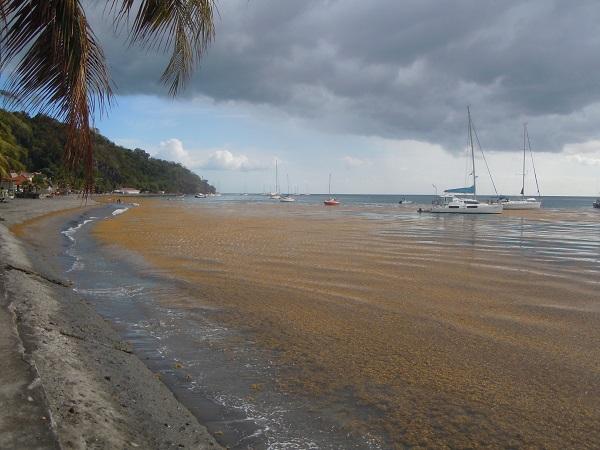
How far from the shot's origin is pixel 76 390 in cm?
436

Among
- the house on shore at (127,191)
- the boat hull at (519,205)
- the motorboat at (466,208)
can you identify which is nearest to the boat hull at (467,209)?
the motorboat at (466,208)

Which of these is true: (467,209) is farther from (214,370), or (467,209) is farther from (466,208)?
(214,370)

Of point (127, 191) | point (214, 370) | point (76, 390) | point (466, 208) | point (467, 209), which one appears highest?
point (127, 191)

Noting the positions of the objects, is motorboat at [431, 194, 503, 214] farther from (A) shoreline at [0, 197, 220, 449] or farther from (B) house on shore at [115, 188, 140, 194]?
(B) house on shore at [115, 188, 140, 194]

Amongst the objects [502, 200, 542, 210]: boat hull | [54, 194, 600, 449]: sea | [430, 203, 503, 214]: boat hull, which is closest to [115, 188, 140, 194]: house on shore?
[502, 200, 542, 210]: boat hull

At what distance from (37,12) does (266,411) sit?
4290mm

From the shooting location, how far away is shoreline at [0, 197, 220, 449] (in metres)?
3.42

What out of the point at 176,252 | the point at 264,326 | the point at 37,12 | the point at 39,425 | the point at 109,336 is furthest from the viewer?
the point at 176,252

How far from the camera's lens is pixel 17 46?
4059mm

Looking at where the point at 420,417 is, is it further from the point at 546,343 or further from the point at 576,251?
the point at 576,251

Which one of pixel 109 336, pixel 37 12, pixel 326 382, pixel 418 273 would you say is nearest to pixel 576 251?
pixel 418 273

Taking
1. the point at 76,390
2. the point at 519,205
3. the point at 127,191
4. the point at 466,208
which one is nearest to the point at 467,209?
the point at 466,208

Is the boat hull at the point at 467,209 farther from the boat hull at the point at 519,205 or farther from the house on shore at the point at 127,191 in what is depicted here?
the house on shore at the point at 127,191

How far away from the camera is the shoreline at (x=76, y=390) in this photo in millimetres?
3418
